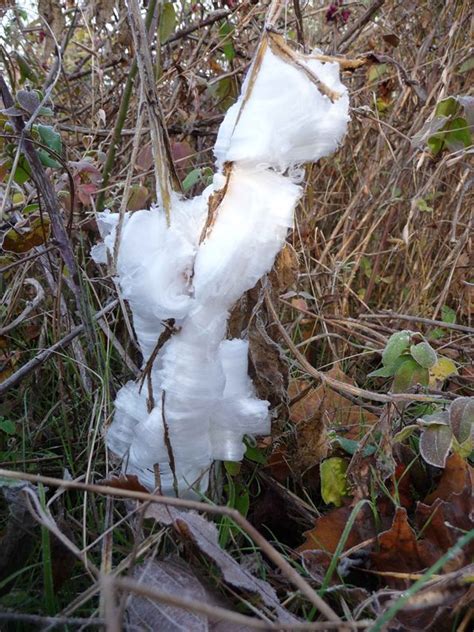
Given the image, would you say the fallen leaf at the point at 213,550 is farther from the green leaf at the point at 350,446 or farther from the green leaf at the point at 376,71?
the green leaf at the point at 376,71

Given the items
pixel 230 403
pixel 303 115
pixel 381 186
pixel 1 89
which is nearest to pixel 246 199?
pixel 303 115

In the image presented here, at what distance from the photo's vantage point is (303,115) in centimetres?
73

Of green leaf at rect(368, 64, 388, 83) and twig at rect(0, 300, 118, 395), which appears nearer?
twig at rect(0, 300, 118, 395)

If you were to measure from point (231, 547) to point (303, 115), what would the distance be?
59cm

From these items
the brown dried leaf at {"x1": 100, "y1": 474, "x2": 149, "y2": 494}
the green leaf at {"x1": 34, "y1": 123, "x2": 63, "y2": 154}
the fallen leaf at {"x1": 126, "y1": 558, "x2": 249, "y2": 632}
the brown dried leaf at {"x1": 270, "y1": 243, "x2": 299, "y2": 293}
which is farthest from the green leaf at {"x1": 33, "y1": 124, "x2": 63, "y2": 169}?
the fallen leaf at {"x1": 126, "y1": 558, "x2": 249, "y2": 632}

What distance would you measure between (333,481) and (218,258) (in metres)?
0.40

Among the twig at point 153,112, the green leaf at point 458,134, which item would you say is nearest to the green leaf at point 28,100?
the twig at point 153,112

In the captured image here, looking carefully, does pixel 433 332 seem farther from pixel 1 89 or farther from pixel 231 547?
pixel 1 89

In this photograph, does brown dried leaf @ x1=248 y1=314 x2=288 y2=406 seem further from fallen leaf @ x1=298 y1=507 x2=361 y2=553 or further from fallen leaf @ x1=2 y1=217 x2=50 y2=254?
fallen leaf @ x1=2 y1=217 x2=50 y2=254

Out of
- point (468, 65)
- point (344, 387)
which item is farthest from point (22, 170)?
point (468, 65)

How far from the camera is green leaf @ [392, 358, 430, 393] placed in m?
0.89

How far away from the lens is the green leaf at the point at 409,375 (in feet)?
2.93

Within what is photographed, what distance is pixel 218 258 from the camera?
0.71m

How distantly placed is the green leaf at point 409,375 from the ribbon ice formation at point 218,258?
0.75 feet
